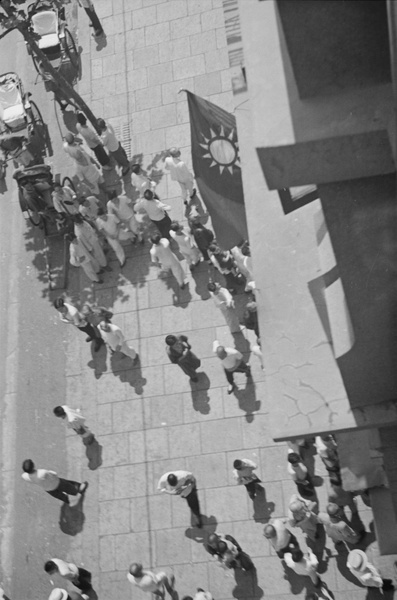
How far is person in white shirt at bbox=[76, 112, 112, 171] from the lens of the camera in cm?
1781

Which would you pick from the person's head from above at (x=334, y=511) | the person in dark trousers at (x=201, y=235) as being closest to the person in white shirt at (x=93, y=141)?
the person in dark trousers at (x=201, y=235)

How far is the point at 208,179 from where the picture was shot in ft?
41.0

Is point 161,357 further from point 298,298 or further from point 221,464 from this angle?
point 298,298

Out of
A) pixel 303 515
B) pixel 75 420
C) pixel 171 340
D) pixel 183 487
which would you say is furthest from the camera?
pixel 75 420

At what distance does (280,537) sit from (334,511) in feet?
3.01

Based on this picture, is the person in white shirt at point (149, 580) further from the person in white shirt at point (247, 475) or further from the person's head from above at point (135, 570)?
the person in white shirt at point (247, 475)

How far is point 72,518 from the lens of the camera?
14.9 m

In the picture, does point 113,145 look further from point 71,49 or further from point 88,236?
point 71,49

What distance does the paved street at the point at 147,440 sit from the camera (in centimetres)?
1392

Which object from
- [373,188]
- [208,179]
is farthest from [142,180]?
[373,188]

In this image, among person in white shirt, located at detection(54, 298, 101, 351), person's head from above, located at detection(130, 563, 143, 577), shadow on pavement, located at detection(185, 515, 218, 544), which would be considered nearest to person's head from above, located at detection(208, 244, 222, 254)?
person in white shirt, located at detection(54, 298, 101, 351)

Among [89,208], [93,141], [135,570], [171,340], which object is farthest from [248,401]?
[93,141]

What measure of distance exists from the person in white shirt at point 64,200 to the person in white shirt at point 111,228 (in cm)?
Answer: 60

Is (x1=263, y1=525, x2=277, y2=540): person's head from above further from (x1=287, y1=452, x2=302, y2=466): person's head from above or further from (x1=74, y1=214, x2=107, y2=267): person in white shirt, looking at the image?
(x1=74, y1=214, x2=107, y2=267): person in white shirt
